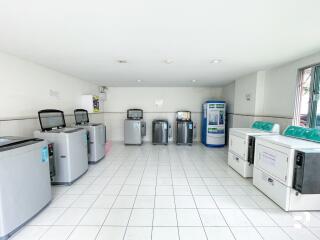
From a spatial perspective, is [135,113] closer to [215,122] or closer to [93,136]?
[93,136]

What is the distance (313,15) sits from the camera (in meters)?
1.48

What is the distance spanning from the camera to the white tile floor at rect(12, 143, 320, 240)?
1741 millimetres

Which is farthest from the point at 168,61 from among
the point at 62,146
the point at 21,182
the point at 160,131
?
the point at 160,131

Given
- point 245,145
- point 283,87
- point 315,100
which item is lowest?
point 245,145

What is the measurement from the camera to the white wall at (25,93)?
2427 mm

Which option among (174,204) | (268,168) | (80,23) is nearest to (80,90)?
(80,23)

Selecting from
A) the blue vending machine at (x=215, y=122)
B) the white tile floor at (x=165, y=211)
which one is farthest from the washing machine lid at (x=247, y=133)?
the blue vending machine at (x=215, y=122)

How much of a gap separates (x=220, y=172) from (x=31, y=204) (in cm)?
323

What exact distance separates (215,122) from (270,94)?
206cm

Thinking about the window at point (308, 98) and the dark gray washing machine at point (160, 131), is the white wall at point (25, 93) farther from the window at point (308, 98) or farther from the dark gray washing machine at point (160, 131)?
the window at point (308, 98)

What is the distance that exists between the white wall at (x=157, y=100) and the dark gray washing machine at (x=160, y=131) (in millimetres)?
542

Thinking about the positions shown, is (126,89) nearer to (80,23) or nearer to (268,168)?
(80,23)

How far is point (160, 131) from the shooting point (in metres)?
5.80

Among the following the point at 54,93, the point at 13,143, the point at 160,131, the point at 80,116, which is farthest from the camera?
the point at 160,131
